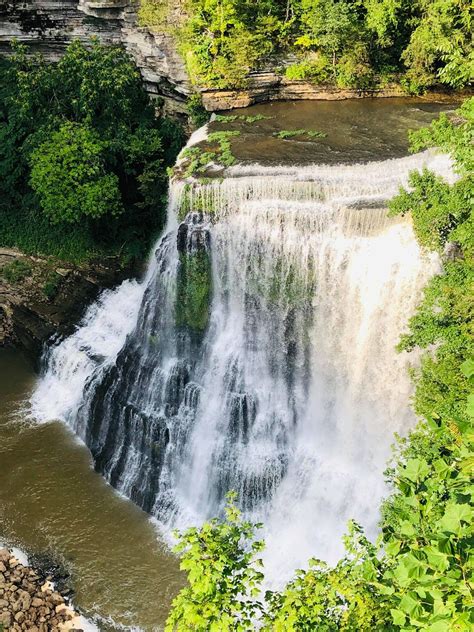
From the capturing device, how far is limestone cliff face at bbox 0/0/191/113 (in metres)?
19.2

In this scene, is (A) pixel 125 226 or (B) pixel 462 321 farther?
(A) pixel 125 226

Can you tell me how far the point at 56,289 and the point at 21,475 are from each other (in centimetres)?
645

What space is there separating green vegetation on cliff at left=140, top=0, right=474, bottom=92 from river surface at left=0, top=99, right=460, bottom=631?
2.96 feet

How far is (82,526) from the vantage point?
13766 millimetres

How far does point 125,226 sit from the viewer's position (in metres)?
19.9

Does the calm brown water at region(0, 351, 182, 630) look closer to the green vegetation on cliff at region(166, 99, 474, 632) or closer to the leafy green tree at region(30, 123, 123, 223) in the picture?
the leafy green tree at region(30, 123, 123, 223)

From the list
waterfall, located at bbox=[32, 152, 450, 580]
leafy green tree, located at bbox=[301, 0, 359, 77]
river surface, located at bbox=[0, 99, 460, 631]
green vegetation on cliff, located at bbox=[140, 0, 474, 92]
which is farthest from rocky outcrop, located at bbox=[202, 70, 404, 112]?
waterfall, located at bbox=[32, 152, 450, 580]

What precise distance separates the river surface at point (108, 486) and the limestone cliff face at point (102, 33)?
2.95m

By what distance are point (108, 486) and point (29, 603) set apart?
337cm

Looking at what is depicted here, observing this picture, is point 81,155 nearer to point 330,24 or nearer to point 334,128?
point 334,128

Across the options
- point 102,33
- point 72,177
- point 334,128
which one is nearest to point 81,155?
point 72,177

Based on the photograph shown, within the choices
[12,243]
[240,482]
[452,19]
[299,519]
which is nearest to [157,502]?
[240,482]

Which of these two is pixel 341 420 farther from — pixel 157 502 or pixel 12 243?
pixel 12 243

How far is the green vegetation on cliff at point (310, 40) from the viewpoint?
17.6 metres
